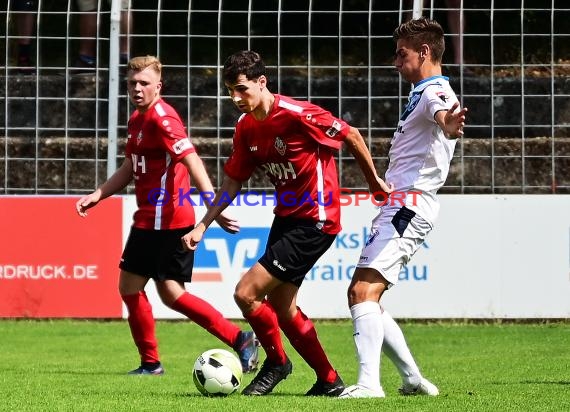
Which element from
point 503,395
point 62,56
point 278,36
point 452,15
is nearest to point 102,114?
point 62,56

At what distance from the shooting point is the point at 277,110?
685cm

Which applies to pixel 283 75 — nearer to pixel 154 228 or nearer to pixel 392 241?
pixel 154 228

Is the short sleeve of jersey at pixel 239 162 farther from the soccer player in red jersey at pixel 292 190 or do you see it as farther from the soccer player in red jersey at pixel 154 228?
the soccer player in red jersey at pixel 154 228

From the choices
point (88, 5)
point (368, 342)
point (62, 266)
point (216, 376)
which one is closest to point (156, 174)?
point (216, 376)

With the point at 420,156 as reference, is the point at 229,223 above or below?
below

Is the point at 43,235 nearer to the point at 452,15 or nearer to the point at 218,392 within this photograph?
the point at 452,15

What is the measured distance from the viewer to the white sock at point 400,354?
260 inches

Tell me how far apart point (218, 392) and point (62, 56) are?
6118 millimetres

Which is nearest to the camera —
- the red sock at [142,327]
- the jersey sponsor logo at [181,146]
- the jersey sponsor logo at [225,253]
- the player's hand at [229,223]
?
the player's hand at [229,223]

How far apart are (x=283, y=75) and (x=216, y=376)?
5.65 m

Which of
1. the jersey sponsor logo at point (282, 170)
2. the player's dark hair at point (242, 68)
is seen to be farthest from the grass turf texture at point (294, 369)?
the player's dark hair at point (242, 68)

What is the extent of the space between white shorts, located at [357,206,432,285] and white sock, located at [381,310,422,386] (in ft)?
0.94

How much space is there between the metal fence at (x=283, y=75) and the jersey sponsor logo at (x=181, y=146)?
3.65 m

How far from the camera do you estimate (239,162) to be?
7121 millimetres
